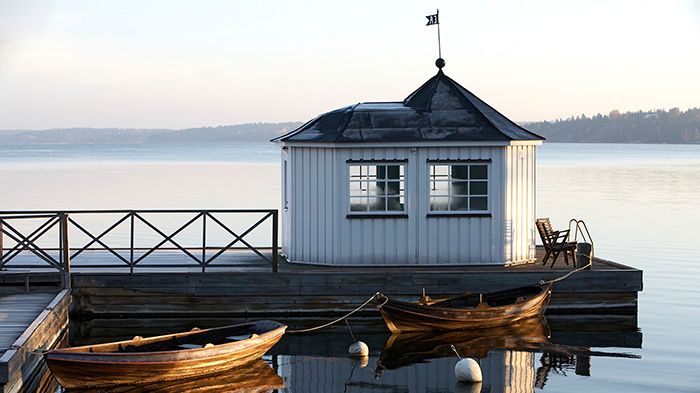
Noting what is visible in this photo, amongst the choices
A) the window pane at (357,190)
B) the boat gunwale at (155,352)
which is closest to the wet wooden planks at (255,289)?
the window pane at (357,190)

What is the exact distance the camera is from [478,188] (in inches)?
786

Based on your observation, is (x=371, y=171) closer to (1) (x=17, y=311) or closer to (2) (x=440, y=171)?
(2) (x=440, y=171)

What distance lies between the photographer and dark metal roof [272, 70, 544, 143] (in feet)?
64.9

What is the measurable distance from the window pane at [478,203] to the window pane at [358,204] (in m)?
1.88

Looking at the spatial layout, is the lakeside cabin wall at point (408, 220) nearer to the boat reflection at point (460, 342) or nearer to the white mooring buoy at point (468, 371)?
the boat reflection at point (460, 342)

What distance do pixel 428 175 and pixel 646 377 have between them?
220 inches

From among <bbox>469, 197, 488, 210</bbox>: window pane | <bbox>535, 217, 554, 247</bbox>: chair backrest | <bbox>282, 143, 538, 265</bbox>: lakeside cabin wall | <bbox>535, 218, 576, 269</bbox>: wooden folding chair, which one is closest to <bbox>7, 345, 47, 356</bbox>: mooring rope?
<bbox>282, 143, 538, 265</bbox>: lakeside cabin wall

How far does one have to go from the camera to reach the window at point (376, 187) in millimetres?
19797

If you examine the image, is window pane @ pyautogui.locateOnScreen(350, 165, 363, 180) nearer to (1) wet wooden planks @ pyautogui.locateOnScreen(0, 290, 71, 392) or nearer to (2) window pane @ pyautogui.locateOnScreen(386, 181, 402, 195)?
(2) window pane @ pyautogui.locateOnScreen(386, 181, 402, 195)

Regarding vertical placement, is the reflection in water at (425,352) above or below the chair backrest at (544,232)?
below

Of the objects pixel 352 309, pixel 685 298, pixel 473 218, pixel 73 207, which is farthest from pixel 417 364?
pixel 73 207

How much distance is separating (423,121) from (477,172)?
1.34 m

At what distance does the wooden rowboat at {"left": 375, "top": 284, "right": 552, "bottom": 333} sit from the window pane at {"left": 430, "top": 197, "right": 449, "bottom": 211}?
6.38 feet

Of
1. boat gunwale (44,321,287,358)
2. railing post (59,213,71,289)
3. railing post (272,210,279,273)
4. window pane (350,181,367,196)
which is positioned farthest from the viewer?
window pane (350,181,367,196)
